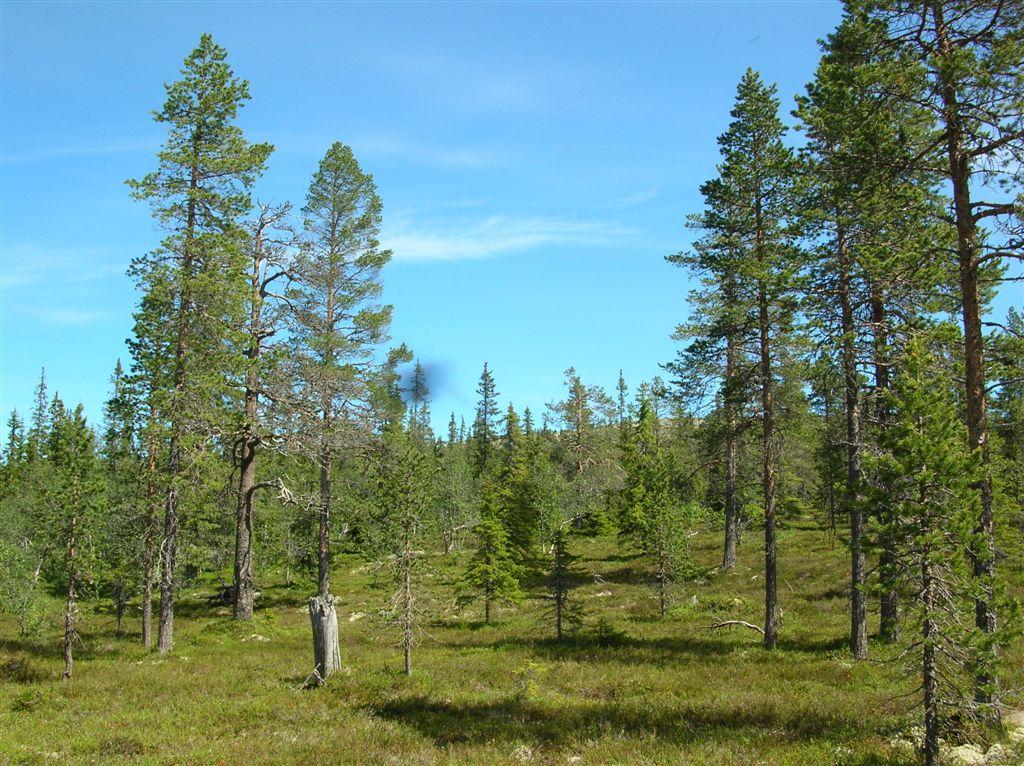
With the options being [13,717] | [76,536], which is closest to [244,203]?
[76,536]

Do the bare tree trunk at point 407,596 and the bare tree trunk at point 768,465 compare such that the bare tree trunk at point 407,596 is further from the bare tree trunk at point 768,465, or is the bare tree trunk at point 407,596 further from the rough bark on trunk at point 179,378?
the bare tree trunk at point 768,465

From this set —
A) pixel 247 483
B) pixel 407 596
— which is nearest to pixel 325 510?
pixel 247 483

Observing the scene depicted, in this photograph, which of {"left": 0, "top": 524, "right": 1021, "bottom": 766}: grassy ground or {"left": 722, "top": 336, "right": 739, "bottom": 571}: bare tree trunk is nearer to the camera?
{"left": 0, "top": 524, "right": 1021, "bottom": 766}: grassy ground

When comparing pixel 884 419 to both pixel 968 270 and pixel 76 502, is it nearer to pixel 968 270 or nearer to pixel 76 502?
pixel 968 270

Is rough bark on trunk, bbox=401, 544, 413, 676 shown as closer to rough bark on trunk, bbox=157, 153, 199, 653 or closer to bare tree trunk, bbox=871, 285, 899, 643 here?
rough bark on trunk, bbox=157, 153, 199, 653

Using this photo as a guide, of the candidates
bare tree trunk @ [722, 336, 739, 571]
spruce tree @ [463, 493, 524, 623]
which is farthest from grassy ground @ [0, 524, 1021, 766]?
bare tree trunk @ [722, 336, 739, 571]

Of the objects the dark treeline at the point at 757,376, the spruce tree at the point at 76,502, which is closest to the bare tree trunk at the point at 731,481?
the dark treeline at the point at 757,376

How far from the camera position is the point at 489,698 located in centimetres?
1503

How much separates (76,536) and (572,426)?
5006 centimetres

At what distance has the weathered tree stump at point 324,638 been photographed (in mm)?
16688

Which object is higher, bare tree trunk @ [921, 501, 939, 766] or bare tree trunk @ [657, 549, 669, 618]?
bare tree trunk @ [921, 501, 939, 766]

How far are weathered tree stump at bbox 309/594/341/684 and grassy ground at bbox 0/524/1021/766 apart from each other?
1.68 ft

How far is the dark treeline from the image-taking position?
9289 mm

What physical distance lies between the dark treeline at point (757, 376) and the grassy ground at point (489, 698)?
1.40m
